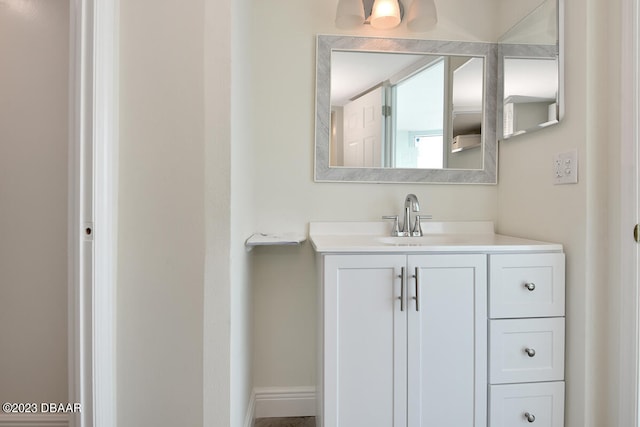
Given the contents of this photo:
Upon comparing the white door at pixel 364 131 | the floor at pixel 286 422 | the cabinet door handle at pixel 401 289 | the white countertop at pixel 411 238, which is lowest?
the floor at pixel 286 422

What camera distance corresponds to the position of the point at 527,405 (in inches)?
50.4

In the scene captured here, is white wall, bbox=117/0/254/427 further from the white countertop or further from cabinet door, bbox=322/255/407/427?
the white countertop

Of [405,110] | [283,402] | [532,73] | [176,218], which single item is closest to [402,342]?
[283,402]

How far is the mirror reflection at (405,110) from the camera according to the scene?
1.70m

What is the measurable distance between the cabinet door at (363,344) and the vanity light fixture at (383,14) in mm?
1208

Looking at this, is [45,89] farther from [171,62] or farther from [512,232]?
[512,232]

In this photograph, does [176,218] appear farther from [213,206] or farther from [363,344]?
[363,344]

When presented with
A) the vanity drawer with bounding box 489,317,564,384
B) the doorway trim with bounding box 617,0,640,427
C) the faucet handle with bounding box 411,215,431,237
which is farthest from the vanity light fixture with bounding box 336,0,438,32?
the vanity drawer with bounding box 489,317,564,384

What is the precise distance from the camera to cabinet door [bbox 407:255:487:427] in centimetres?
124

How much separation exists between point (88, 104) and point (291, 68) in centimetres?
99

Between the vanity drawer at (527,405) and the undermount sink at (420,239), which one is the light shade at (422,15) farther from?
the vanity drawer at (527,405)

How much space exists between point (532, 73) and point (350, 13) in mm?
896

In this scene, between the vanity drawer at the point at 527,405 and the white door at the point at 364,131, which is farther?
the white door at the point at 364,131

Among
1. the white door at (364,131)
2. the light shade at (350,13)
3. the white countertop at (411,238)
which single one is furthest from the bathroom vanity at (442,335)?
the light shade at (350,13)
